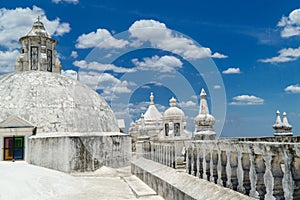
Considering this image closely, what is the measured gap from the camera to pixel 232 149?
5926 millimetres

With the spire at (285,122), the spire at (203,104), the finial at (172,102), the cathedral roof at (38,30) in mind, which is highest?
the cathedral roof at (38,30)

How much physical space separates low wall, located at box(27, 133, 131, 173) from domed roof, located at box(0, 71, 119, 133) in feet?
3.98

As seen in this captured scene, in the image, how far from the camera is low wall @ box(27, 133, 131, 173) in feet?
61.5

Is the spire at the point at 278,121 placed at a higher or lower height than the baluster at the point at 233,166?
higher

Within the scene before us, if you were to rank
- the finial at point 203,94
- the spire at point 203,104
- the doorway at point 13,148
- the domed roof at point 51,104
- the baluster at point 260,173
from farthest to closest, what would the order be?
the domed roof at point 51,104, the doorway at point 13,148, the finial at point 203,94, the spire at point 203,104, the baluster at point 260,173

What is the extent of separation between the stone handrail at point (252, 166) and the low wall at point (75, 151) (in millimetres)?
12196

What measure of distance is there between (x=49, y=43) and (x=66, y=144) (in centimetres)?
1237

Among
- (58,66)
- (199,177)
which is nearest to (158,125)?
(58,66)

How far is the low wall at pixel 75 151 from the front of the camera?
738 inches

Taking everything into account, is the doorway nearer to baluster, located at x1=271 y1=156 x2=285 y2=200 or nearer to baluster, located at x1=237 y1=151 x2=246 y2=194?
baluster, located at x1=237 y1=151 x2=246 y2=194

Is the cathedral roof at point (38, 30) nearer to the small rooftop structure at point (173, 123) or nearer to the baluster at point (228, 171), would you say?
the small rooftop structure at point (173, 123)

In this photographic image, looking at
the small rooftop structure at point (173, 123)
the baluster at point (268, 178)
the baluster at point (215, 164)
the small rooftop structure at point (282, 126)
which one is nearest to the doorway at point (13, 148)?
the baluster at point (215, 164)

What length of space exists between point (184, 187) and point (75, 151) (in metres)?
12.8

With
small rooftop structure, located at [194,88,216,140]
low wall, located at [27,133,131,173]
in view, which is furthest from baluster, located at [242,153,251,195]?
low wall, located at [27,133,131,173]
